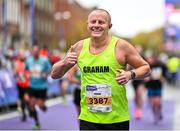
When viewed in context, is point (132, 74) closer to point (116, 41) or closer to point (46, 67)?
point (116, 41)

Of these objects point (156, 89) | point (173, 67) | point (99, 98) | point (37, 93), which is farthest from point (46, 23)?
point (99, 98)

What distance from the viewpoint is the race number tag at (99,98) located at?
5148 mm

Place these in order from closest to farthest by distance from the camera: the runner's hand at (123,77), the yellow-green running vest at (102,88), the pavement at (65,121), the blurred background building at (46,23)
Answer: the runner's hand at (123,77) → the yellow-green running vest at (102,88) → the pavement at (65,121) → the blurred background building at (46,23)

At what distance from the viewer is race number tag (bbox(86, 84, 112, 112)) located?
5.15 meters

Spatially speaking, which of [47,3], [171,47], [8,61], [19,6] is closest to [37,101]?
[8,61]

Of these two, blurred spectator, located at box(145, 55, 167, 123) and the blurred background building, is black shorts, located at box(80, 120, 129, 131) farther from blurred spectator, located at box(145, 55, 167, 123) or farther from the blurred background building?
the blurred background building

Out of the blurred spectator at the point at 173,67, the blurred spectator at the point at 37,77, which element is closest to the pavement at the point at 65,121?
the blurred spectator at the point at 37,77

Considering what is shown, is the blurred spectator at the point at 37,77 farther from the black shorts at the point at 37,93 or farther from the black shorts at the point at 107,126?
the black shorts at the point at 107,126

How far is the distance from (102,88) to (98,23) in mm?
573

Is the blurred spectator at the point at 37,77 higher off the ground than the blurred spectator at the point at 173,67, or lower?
higher

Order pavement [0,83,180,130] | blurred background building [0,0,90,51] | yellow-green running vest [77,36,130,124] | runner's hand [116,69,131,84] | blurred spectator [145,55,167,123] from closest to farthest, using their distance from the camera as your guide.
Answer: runner's hand [116,69,131,84] → yellow-green running vest [77,36,130,124] → pavement [0,83,180,130] → blurred spectator [145,55,167,123] → blurred background building [0,0,90,51]

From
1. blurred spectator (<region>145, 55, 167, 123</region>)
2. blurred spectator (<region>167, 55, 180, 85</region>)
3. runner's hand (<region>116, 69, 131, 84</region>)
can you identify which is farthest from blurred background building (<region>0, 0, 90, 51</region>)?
runner's hand (<region>116, 69, 131, 84</region>)

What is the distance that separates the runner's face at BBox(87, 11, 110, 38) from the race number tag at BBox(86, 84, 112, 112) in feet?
1.52

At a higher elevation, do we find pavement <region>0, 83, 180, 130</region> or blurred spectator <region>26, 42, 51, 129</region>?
blurred spectator <region>26, 42, 51, 129</region>
